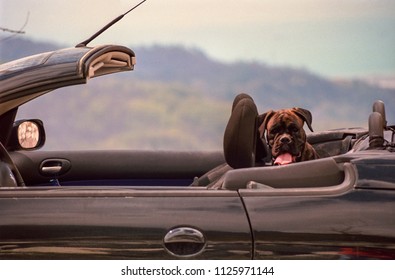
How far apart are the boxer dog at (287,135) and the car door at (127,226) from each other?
1.31m

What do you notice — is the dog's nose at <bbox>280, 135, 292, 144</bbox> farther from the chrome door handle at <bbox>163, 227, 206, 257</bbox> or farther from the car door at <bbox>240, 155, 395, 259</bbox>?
the chrome door handle at <bbox>163, 227, 206, 257</bbox>

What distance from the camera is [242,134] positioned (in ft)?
10.6

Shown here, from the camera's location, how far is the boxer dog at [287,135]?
12.4 ft

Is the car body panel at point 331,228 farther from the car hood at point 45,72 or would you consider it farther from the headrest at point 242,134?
the headrest at point 242,134

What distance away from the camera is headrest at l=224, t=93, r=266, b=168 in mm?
3211

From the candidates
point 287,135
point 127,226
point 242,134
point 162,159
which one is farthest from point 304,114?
point 127,226

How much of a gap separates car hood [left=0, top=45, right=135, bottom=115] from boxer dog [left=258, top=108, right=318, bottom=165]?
4.12ft

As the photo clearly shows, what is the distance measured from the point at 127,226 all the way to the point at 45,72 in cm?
56

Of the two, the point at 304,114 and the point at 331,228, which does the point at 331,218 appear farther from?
the point at 304,114

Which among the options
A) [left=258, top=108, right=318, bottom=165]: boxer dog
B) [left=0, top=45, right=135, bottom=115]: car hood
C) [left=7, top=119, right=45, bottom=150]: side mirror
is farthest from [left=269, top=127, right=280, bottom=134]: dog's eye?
[left=0, top=45, right=135, bottom=115]: car hood

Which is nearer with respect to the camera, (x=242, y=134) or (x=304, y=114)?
(x=242, y=134)

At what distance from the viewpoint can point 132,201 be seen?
2488 mm
